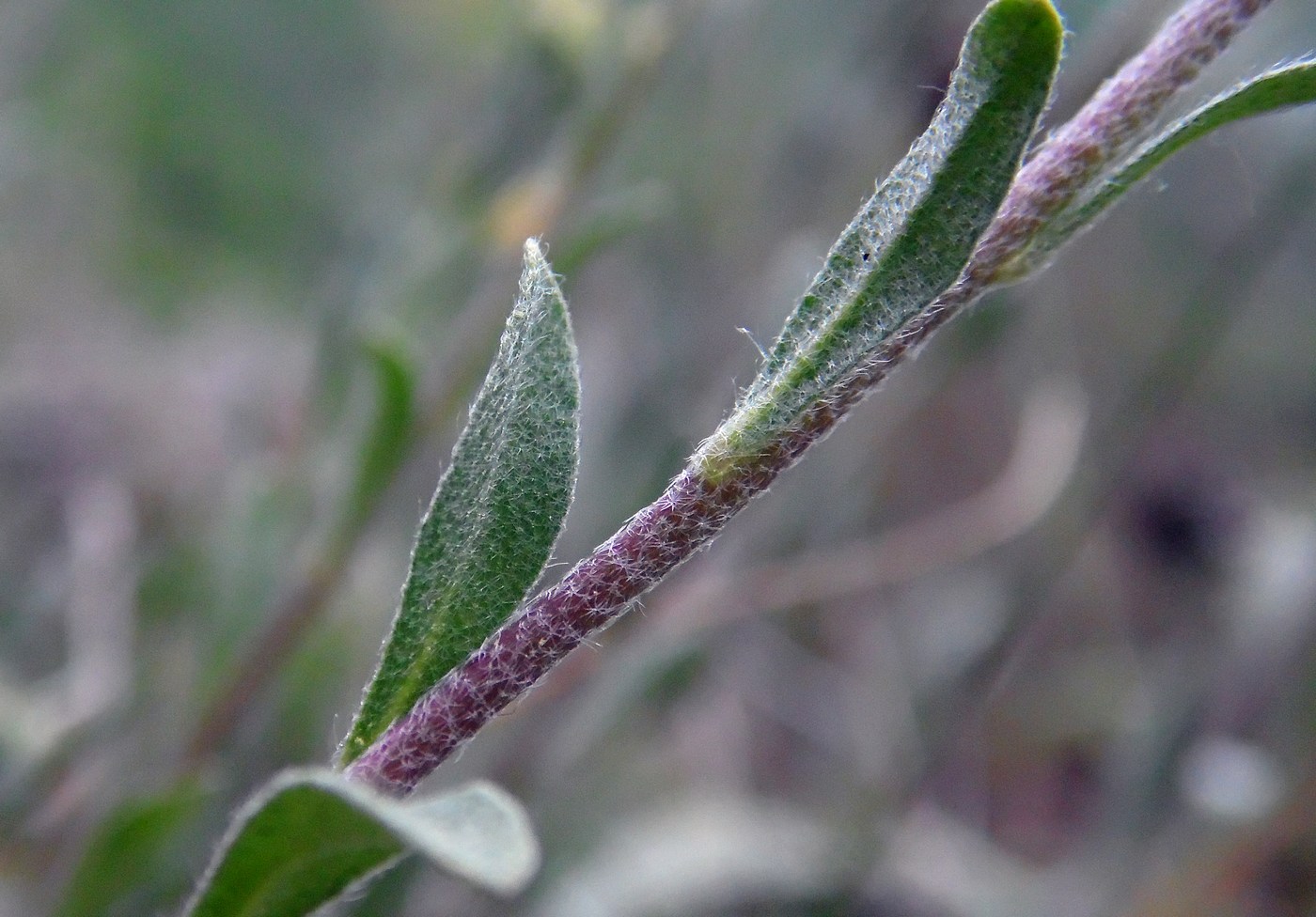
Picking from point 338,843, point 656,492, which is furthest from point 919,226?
point 656,492

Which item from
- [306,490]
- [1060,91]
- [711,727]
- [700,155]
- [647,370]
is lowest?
[306,490]

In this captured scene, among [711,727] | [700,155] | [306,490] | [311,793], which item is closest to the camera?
[311,793]

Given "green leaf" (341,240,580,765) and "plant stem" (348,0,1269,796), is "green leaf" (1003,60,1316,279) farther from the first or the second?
"green leaf" (341,240,580,765)

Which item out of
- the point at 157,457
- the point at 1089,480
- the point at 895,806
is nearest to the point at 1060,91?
the point at 1089,480

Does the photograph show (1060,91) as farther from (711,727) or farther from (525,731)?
(711,727)

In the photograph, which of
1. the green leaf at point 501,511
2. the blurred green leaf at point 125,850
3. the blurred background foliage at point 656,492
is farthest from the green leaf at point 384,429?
the green leaf at point 501,511

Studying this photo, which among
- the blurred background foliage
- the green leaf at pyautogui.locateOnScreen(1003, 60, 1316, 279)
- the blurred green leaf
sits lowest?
the blurred green leaf

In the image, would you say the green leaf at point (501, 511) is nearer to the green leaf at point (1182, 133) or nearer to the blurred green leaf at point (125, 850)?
the green leaf at point (1182, 133)

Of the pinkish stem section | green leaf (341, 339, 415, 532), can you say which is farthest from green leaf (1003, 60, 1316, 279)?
green leaf (341, 339, 415, 532)
